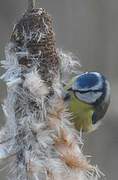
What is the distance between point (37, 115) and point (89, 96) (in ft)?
0.82

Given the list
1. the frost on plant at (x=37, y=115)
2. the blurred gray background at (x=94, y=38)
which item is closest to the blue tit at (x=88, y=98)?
the frost on plant at (x=37, y=115)

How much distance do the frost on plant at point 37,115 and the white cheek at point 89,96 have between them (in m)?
0.17

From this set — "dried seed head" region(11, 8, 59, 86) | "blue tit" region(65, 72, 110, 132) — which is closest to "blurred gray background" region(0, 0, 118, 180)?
"blue tit" region(65, 72, 110, 132)

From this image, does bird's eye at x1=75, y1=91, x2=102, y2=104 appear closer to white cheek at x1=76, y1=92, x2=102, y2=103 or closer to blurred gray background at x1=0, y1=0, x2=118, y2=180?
white cheek at x1=76, y1=92, x2=102, y2=103

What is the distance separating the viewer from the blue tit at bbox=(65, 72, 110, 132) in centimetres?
121

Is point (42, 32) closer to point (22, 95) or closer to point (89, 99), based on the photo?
point (22, 95)

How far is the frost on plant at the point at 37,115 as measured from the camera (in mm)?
1010

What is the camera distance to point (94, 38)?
3.13 meters

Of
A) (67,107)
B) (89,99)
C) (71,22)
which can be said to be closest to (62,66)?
(67,107)

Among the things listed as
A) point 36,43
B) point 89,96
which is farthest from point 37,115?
point 89,96

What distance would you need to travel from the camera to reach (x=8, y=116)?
104 cm

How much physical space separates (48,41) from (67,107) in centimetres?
12

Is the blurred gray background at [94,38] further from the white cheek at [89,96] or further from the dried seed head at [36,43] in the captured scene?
the dried seed head at [36,43]

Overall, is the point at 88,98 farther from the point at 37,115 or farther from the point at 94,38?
the point at 94,38
